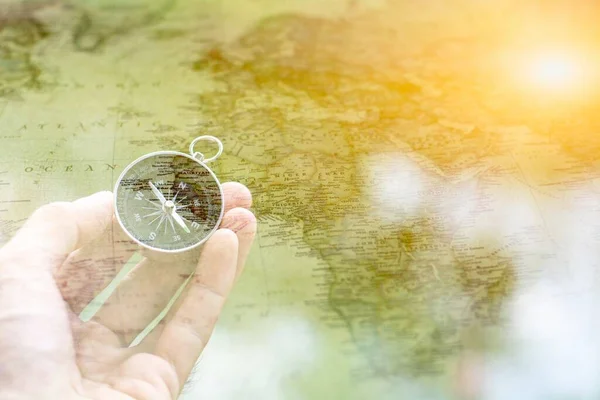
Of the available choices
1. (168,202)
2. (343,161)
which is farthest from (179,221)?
(343,161)

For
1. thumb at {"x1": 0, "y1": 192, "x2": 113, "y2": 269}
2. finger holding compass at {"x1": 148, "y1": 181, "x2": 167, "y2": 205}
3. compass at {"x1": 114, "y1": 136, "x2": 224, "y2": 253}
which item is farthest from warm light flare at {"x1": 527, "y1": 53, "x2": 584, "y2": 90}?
thumb at {"x1": 0, "y1": 192, "x2": 113, "y2": 269}

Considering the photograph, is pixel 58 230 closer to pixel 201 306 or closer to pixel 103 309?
pixel 103 309

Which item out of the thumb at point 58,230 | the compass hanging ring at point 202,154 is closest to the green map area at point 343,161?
the compass hanging ring at point 202,154

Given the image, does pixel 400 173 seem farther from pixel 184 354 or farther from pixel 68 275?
pixel 68 275

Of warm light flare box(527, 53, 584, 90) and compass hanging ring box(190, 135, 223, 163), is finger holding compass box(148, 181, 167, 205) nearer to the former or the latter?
compass hanging ring box(190, 135, 223, 163)

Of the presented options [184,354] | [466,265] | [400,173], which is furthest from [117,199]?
[466,265]

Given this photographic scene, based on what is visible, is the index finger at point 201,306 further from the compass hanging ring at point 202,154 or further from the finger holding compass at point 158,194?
the compass hanging ring at point 202,154
